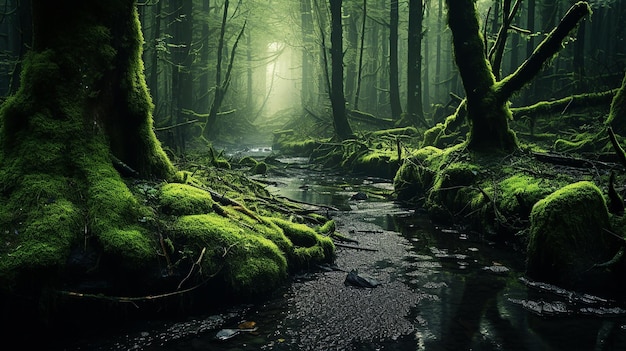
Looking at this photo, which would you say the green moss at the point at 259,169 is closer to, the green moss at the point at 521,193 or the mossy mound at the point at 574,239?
the green moss at the point at 521,193

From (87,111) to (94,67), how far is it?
545 millimetres

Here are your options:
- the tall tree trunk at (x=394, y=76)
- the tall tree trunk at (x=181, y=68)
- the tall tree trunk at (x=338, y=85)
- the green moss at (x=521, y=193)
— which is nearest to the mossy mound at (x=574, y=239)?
the green moss at (x=521, y=193)

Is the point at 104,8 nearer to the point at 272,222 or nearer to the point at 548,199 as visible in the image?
the point at 272,222

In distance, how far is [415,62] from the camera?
1950cm

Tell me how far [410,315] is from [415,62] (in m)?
16.6

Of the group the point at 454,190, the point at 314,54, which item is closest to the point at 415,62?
the point at 454,190

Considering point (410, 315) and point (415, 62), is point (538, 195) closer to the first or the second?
point (410, 315)

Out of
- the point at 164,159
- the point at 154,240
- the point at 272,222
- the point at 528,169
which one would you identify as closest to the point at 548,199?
the point at 528,169

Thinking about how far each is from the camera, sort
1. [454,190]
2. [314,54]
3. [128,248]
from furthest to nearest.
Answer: [314,54], [454,190], [128,248]

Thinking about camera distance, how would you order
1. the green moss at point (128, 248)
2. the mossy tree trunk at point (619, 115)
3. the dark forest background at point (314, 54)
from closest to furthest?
the green moss at point (128, 248)
the mossy tree trunk at point (619, 115)
the dark forest background at point (314, 54)

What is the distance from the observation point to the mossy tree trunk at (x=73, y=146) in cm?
409

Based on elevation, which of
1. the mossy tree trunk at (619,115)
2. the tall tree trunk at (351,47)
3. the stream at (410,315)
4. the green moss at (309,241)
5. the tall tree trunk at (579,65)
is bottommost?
the stream at (410,315)

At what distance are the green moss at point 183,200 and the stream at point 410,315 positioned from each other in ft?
4.62

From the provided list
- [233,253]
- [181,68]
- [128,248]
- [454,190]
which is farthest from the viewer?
[181,68]
